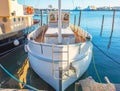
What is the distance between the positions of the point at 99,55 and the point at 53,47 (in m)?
8.79

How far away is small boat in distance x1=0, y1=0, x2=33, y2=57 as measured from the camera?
12.7 meters

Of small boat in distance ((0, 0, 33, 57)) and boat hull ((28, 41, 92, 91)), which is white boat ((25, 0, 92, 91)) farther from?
small boat in distance ((0, 0, 33, 57))

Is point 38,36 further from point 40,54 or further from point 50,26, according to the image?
point 40,54

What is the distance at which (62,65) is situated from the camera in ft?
28.8

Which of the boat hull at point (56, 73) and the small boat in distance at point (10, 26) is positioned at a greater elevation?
the small boat in distance at point (10, 26)

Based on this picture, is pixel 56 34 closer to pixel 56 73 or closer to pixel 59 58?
pixel 59 58

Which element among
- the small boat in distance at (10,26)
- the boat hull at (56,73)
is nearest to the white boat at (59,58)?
the boat hull at (56,73)

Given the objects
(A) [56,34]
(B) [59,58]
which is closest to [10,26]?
(A) [56,34]

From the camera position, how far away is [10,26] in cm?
1467

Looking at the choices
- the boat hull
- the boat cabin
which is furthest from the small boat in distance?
the boat hull

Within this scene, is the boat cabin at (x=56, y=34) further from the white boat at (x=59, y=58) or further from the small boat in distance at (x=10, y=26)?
the small boat in distance at (x=10, y=26)

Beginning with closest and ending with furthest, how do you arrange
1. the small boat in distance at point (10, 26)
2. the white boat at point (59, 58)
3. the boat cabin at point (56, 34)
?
the white boat at point (59, 58)
the boat cabin at point (56, 34)
the small boat in distance at point (10, 26)

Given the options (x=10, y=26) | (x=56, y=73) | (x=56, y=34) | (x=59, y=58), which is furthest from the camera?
(x=10, y=26)

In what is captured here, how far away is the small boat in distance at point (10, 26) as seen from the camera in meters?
12.7
